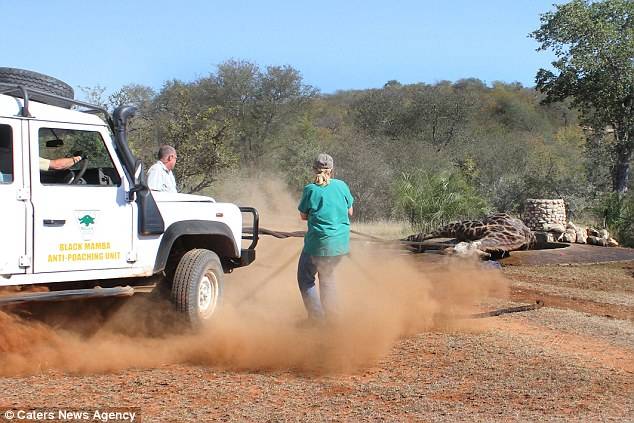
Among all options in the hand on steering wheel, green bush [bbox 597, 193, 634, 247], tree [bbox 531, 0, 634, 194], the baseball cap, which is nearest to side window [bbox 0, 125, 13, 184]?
the hand on steering wheel

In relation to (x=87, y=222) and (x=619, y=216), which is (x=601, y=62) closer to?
(x=619, y=216)

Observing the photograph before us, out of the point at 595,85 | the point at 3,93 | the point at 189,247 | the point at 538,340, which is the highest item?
the point at 595,85

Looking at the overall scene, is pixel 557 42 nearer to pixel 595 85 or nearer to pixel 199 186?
pixel 595 85

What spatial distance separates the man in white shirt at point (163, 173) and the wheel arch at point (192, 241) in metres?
0.79

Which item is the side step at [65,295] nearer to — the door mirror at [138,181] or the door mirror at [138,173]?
the door mirror at [138,181]

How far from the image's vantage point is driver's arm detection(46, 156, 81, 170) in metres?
5.95

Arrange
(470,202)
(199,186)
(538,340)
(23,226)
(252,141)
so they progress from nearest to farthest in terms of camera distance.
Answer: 1. (23,226)
2. (538,340)
3. (199,186)
4. (470,202)
5. (252,141)

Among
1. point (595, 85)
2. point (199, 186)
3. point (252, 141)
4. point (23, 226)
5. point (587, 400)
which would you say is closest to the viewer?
point (587, 400)

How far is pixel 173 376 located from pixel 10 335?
51.3 inches

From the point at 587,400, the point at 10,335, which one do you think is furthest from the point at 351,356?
the point at 10,335

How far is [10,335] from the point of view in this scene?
5.71 meters

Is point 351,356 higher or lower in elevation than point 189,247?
lower

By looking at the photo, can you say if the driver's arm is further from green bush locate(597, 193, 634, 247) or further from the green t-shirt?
green bush locate(597, 193, 634, 247)

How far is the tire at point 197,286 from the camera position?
6.55 metres
